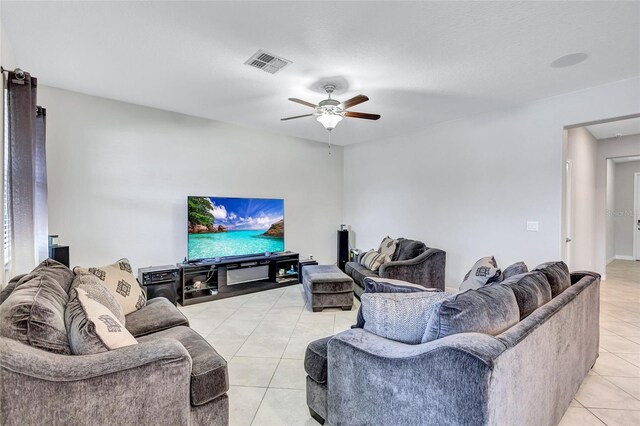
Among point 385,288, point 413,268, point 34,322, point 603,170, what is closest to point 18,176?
point 34,322

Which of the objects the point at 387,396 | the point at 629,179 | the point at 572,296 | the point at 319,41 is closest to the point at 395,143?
the point at 319,41

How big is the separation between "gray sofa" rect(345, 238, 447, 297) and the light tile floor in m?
0.56

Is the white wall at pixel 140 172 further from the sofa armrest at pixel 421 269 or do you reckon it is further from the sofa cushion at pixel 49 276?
the sofa armrest at pixel 421 269

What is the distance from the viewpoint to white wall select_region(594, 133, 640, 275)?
5443 mm

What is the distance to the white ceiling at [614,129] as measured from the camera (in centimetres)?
465

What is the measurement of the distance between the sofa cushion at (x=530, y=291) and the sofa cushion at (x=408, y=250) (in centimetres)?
252

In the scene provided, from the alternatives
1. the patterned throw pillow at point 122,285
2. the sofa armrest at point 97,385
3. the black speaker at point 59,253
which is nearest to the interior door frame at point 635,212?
the sofa armrest at point 97,385

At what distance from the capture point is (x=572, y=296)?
6.16 ft

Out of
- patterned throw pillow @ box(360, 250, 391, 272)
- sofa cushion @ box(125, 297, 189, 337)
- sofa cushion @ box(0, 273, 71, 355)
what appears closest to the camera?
sofa cushion @ box(0, 273, 71, 355)

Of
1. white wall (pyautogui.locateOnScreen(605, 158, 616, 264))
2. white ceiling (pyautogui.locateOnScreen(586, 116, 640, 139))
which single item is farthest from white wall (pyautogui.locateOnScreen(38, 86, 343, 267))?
white wall (pyautogui.locateOnScreen(605, 158, 616, 264))

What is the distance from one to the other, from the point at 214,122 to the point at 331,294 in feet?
10.6

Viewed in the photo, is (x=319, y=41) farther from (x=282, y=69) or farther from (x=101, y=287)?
(x=101, y=287)

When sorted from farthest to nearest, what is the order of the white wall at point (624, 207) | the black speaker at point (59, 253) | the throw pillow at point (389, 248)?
the white wall at point (624, 207) < the throw pillow at point (389, 248) < the black speaker at point (59, 253)

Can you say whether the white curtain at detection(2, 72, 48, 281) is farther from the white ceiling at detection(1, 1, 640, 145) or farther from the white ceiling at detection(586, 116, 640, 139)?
the white ceiling at detection(586, 116, 640, 139)
